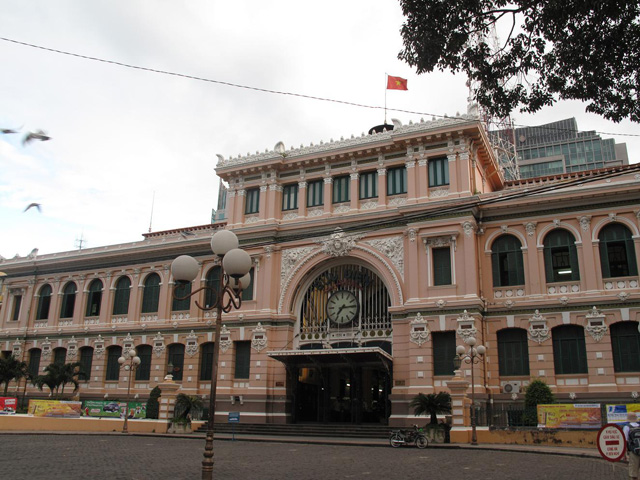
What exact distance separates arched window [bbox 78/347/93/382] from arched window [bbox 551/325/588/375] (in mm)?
30616

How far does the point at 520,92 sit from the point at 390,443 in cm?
1550

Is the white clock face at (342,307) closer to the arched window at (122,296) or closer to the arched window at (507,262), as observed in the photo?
the arched window at (507,262)

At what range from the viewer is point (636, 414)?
23.5 meters

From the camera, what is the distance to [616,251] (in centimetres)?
2942

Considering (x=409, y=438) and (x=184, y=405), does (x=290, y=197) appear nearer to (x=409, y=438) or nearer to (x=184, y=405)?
(x=184, y=405)

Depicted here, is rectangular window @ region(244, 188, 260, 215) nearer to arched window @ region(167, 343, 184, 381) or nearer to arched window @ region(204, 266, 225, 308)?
arched window @ region(204, 266, 225, 308)

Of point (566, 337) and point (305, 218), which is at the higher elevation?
point (305, 218)

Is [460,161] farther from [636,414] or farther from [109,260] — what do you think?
[109,260]

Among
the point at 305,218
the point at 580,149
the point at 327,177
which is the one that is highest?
the point at 580,149

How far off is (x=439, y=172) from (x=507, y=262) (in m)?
6.06

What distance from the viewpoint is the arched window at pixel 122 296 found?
42.7 metres

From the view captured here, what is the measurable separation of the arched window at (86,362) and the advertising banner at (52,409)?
26.9ft

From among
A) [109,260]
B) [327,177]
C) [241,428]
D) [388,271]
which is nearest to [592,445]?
[388,271]

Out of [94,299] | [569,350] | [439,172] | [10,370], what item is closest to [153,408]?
[94,299]
